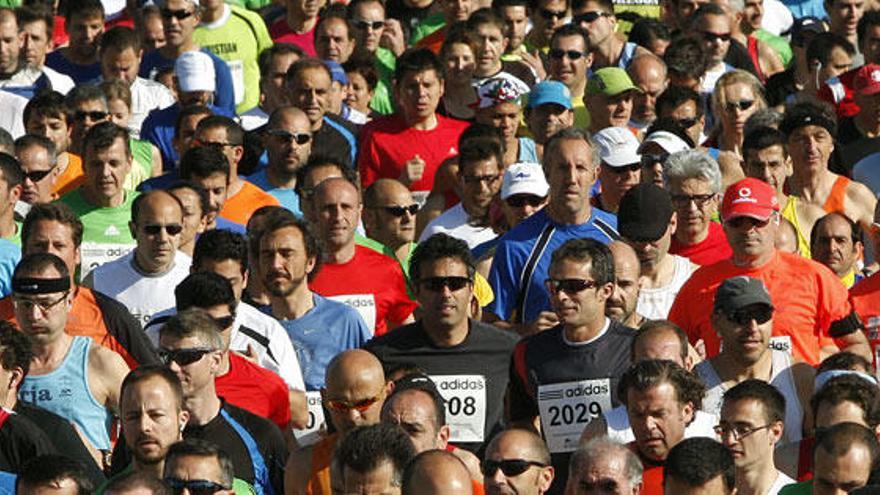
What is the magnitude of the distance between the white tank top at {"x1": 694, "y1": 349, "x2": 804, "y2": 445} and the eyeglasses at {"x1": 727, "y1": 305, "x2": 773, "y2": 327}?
10.0 inches

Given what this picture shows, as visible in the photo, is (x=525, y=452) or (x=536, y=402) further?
(x=536, y=402)

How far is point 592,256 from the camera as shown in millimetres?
13508

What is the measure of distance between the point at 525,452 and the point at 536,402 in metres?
1.21

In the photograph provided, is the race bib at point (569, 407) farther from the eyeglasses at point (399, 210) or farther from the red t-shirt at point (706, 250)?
A: the eyeglasses at point (399, 210)

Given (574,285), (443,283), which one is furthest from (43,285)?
Answer: (574,285)

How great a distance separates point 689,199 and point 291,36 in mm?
5986

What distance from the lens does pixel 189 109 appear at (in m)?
17.6

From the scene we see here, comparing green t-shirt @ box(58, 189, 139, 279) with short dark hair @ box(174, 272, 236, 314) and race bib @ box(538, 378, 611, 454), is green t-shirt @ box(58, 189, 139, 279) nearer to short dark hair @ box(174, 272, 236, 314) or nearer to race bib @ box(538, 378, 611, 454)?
short dark hair @ box(174, 272, 236, 314)

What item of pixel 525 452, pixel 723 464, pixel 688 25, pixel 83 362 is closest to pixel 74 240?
pixel 83 362

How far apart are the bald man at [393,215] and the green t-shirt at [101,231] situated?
1329 millimetres

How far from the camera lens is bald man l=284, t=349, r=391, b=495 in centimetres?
1255

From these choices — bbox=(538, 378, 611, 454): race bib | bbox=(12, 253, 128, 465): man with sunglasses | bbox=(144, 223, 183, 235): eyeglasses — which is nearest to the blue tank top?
bbox=(12, 253, 128, 465): man with sunglasses

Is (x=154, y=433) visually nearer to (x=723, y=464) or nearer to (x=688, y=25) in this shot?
(x=723, y=464)

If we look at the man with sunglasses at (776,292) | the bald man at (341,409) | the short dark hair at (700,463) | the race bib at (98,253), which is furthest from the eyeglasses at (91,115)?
the short dark hair at (700,463)
